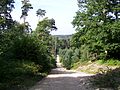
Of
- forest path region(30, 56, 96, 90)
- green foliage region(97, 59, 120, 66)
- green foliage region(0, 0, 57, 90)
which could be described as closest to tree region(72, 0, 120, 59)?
green foliage region(97, 59, 120, 66)

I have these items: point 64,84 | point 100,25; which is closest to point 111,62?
point 100,25

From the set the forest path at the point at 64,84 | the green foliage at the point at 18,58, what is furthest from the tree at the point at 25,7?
the forest path at the point at 64,84

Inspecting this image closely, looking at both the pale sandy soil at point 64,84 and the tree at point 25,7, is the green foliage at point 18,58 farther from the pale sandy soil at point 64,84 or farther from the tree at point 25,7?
the tree at point 25,7

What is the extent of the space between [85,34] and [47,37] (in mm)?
28111

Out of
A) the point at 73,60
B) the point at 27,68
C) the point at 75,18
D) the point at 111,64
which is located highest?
the point at 75,18

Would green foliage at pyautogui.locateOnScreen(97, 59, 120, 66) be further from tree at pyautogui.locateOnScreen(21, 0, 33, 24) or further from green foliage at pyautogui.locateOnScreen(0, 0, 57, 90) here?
tree at pyautogui.locateOnScreen(21, 0, 33, 24)

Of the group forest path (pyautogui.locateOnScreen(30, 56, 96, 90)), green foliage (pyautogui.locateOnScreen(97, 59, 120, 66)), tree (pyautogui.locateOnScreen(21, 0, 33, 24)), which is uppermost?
tree (pyautogui.locateOnScreen(21, 0, 33, 24))

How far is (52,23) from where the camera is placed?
271 ft

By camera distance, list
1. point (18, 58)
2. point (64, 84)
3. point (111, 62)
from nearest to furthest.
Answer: point (64, 84) → point (18, 58) → point (111, 62)

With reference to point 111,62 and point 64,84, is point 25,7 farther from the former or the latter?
point 64,84

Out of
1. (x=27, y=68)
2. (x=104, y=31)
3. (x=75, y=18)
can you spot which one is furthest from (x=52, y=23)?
(x=27, y=68)

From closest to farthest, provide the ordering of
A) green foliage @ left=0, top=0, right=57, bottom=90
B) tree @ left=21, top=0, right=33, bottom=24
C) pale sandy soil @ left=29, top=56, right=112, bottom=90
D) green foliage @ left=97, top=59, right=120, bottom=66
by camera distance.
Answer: pale sandy soil @ left=29, top=56, right=112, bottom=90, green foliage @ left=0, top=0, right=57, bottom=90, green foliage @ left=97, top=59, right=120, bottom=66, tree @ left=21, top=0, right=33, bottom=24

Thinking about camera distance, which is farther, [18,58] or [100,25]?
[100,25]

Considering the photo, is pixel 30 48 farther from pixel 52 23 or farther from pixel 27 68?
pixel 52 23
